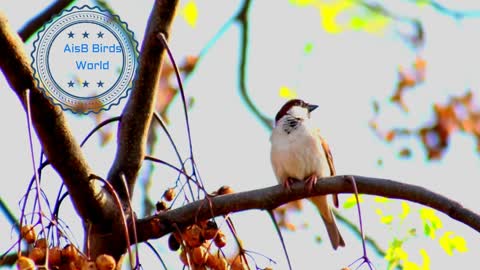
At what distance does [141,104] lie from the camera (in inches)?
135

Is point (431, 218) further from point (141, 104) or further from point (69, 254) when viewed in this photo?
point (69, 254)

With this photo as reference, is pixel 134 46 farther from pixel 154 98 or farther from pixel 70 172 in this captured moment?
pixel 70 172

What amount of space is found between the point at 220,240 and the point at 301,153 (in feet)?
6.30

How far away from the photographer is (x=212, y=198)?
318 centimetres

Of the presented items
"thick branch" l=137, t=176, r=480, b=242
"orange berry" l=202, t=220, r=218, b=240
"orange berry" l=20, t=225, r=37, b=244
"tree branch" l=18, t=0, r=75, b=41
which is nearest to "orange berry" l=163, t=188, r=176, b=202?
"thick branch" l=137, t=176, r=480, b=242

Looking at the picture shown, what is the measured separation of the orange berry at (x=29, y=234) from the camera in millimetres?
2920

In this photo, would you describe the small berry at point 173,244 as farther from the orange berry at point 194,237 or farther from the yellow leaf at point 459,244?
the yellow leaf at point 459,244

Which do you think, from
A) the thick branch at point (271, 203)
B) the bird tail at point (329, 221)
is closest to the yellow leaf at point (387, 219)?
the bird tail at point (329, 221)

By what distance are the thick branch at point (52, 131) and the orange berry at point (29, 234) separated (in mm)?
299

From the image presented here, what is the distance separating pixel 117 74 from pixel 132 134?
0.90m

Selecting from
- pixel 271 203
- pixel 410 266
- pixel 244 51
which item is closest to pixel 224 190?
pixel 271 203

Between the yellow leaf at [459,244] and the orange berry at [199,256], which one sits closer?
the orange berry at [199,256]

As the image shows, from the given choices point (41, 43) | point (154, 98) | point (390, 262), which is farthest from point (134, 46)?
point (390, 262)

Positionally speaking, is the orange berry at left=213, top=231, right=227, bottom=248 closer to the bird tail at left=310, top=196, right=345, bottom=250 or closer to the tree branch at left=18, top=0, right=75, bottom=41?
the tree branch at left=18, top=0, right=75, bottom=41
